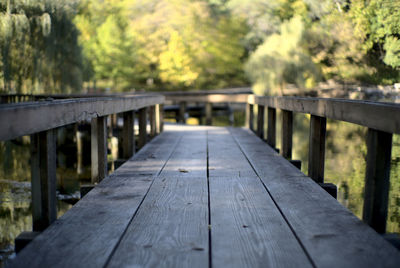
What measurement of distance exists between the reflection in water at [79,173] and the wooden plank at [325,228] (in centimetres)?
211

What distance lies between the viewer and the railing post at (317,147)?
3078 mm

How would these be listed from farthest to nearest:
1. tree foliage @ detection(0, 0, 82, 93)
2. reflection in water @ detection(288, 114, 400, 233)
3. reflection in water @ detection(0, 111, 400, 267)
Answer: tree foliage @ detection(0, 0, 82, 93)
reflection in water @ detection(0, 111, 400, 267)
reflection in water @ detection(288, 114, 400, 233)

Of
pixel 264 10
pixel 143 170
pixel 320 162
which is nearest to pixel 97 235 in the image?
pixel 143 170

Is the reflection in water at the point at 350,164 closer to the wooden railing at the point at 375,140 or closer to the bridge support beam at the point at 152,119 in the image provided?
the wooden railing at the point at 375,140

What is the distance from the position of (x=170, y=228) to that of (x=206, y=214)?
0.93 feet

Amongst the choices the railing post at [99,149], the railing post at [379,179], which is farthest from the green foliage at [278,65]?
the railing post at [379,179]

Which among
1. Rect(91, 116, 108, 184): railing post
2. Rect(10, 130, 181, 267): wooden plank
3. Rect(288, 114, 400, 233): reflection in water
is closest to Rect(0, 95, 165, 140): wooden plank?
Rect(91, 116, 108, 184): railing post

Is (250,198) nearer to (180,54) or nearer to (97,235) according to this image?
(97,235)

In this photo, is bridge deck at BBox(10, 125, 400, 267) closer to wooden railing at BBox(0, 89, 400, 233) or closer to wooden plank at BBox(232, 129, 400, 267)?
wooden plank at BBox(232, 129, 400, 267)

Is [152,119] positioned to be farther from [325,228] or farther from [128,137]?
[325,228]

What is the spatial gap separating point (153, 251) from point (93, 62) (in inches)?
1221

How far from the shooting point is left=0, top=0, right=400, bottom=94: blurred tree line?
15.3 ft

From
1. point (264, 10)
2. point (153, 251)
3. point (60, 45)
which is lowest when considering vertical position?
point (153, 251)

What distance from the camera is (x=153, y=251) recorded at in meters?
1.72
